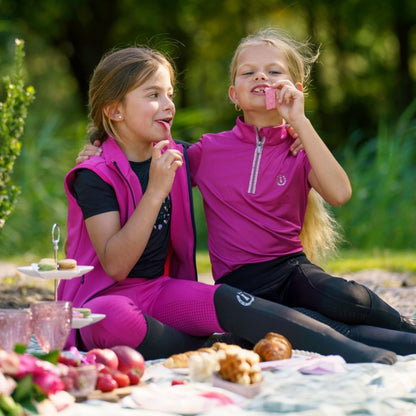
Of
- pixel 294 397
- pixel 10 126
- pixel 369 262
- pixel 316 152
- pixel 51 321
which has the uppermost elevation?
pixel 10 126

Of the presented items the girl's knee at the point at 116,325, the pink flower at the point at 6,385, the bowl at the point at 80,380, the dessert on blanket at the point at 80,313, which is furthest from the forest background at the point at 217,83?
the pink flower at the point at 6,385

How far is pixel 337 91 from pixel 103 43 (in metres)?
6.83

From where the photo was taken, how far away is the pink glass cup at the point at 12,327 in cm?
263

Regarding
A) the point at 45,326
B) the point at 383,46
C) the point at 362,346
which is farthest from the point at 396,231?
the point at 383,46

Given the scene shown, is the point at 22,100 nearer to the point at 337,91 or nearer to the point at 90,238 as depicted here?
the point at 90,238

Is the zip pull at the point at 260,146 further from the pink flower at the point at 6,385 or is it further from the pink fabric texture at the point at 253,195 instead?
the pink flower at the point at 6,385

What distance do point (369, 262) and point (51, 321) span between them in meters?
4.58

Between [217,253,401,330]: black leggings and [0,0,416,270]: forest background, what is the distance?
1729mm

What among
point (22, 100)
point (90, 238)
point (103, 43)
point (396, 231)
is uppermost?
point (103, 43)

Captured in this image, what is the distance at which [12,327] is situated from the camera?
2643 millimetres

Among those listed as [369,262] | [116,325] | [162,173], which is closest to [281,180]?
[162,173]

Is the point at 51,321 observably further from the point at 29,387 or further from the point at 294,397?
the point at 294,397

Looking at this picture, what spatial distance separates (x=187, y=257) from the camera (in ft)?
11.8

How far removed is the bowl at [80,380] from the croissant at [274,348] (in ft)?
2.50
